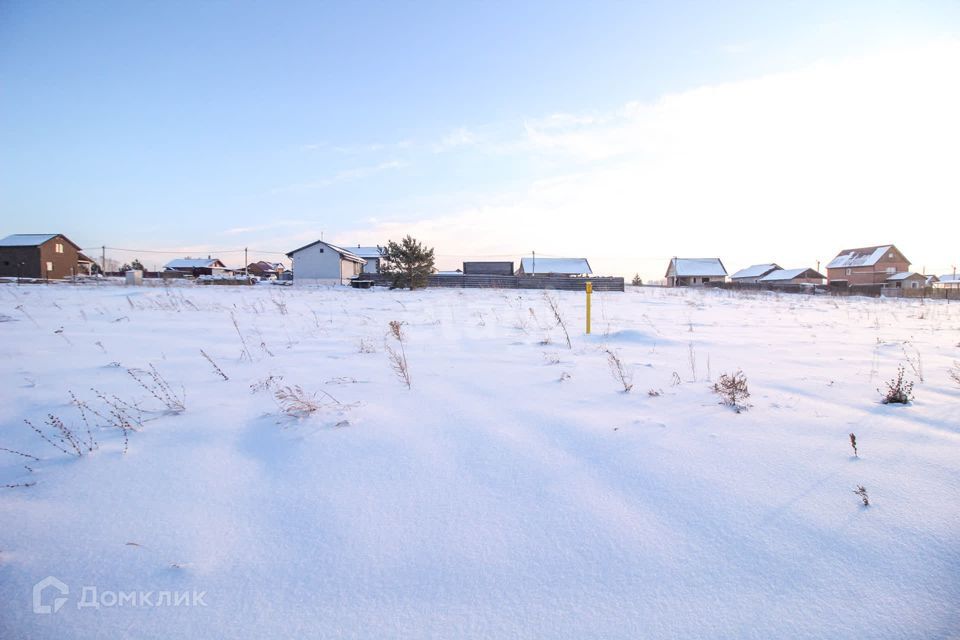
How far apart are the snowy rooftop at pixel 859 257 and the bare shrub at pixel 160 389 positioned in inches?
2976

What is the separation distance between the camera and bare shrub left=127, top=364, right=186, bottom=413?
2.73 m

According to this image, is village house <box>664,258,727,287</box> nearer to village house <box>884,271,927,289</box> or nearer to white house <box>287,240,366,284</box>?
village house <box>884,271,927,289</box>

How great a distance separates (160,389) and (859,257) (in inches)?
3094

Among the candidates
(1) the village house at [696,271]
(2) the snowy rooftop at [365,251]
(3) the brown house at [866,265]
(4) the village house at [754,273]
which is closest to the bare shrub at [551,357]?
(2) the snowy rooftop at [365,251]

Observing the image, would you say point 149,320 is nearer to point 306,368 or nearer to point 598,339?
point 306,368

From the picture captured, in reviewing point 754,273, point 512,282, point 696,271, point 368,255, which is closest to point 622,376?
point 512,282

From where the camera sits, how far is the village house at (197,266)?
6930 cm

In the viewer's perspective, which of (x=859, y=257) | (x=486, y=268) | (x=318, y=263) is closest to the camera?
(x=318, y=263)

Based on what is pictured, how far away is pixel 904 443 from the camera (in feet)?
7.44

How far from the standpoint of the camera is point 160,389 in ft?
10.2

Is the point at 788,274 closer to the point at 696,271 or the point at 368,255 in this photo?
the point at 696,271

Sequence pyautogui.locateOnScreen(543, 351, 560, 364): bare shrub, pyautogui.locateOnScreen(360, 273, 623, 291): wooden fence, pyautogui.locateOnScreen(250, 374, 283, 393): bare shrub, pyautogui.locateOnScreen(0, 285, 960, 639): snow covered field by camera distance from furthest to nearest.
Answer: pyautogui.locateOnScreen(360, 273, 623, 291): wooden fence, pyautogui.locateOnScreen(543, 351, 560, 364): bare shrub, pyautogui.locateOnScreen(250, 374, 283, 393): bare shrub, pyautogui.locateOnScreen(0, 285, 960, 639): snow covered field

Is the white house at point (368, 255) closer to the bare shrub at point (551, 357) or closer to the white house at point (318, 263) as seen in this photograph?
the white house at point (318, 263)

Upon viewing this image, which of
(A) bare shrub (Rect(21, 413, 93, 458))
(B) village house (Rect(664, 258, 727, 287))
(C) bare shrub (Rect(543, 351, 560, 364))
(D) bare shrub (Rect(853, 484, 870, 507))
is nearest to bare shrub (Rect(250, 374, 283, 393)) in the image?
(A) bare shrub (Rect(21, 413, 93, 458))
